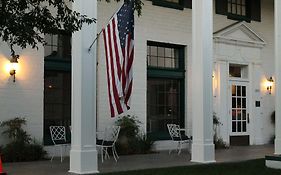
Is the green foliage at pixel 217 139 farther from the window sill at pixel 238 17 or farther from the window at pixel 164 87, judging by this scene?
the window sill at pixel 238 17

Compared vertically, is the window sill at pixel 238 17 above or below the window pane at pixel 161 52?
above

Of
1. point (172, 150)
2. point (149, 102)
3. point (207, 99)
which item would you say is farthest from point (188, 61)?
point (207, 99)

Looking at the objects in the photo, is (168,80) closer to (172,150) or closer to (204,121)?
(172,150)

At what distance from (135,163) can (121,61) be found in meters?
3.50

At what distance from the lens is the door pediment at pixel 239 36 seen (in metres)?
16.8

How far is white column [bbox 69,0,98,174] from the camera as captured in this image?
31.4 ft

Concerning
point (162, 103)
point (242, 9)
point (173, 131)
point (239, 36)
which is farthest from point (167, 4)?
point (173, 131)

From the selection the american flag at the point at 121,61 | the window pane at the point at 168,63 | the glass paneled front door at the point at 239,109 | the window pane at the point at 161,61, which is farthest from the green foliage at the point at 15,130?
the glass paneled front door at the point at 239,109

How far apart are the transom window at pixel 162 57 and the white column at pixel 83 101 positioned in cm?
570

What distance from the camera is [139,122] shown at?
47.5 feet

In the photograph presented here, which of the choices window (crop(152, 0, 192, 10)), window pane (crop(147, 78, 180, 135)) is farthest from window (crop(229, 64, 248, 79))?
window (crop(152, 0, 192, 10))

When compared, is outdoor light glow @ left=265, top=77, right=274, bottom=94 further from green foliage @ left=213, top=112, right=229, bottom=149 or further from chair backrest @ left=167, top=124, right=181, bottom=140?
chair backrest @ left=167, top=124, right=181, bottom=140

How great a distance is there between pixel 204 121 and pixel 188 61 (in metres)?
4.49

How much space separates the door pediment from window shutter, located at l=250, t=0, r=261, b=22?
2.55ft
